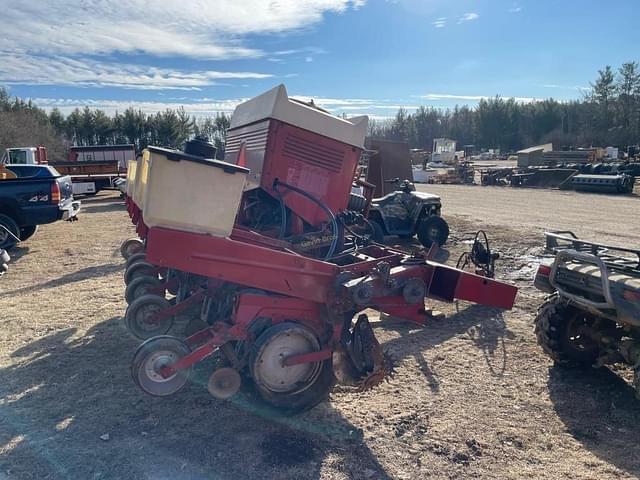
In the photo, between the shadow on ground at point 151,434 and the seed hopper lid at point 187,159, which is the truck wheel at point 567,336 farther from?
the seed hopper lid at point 187,159

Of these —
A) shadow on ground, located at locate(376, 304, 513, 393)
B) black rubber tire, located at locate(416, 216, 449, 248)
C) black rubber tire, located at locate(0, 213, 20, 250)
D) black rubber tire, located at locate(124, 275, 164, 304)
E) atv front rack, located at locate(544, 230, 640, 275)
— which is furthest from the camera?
black rubber tire, located at locate(416, 216, 449, 248)

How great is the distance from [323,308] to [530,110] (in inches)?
2825

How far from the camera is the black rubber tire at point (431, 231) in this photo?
953 centimetres

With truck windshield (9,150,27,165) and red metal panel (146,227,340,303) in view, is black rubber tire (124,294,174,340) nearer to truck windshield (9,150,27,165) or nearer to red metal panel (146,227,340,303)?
red metal panel (146,227,340,303)

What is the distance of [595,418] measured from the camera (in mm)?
3484

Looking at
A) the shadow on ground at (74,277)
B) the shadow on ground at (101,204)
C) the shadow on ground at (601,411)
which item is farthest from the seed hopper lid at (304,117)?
the shadow on ground at (101,204)

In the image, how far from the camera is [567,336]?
4.16m

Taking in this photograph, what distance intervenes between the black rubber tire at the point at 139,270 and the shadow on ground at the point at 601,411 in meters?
4.13

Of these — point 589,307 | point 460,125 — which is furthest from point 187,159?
point 460,125

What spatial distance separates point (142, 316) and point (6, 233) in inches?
256

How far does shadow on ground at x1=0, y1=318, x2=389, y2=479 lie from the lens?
2.90 metres

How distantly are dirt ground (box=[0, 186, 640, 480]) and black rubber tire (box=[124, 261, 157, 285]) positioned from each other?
514mm

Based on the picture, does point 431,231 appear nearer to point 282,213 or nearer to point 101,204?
point 282,213

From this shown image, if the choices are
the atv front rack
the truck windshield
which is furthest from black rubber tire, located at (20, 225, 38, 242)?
the truck windshield
